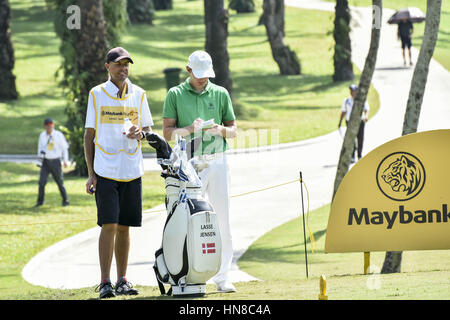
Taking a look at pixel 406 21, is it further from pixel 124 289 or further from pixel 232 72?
pixel 124 289

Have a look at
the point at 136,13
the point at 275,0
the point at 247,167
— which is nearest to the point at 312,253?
the point at 247,167

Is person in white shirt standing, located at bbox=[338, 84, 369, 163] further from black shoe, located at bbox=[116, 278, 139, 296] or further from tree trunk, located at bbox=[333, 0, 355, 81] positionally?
black shoe, located at bbox=[116, 278, 139, 296]

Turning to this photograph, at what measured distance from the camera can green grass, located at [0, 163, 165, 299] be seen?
45.5ft

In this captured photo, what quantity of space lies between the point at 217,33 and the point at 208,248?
77.2 ft

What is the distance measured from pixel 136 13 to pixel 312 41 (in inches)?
410

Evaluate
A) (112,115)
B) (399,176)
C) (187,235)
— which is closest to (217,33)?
(399,176)

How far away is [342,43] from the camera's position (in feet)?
124

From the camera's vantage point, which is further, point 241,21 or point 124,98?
point 241,21

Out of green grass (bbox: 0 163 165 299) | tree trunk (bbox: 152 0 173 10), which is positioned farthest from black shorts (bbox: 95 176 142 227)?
tree trunk (bbox: 152 0 173 10)

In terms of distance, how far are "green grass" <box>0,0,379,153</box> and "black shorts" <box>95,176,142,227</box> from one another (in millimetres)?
18431

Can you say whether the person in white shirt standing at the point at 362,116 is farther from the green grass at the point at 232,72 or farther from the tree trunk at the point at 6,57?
the tree trunk at the point at 6,57

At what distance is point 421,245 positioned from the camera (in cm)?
1025
